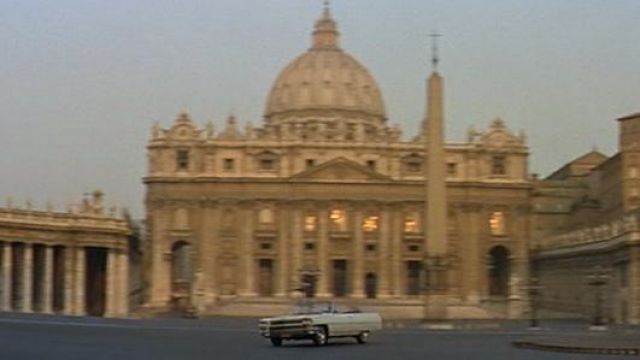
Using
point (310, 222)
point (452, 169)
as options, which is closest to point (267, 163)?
point (310, 222)

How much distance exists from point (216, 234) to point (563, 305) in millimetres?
29108

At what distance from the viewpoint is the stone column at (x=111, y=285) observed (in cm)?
10238

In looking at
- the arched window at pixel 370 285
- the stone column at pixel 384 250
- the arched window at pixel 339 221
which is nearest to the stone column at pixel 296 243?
the arched window at pixel 339 221

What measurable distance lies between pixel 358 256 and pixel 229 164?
13456 mm

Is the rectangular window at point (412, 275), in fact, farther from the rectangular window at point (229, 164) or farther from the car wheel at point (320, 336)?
the car wheel at point (320, 336)

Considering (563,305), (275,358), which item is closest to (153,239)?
(563,305)

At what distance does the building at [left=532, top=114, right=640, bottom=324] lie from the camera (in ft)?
281

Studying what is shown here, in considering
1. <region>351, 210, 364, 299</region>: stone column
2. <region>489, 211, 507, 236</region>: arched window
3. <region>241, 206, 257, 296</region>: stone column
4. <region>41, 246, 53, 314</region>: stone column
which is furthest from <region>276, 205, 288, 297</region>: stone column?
<region>41, 246, 53, 314</region>: stone column

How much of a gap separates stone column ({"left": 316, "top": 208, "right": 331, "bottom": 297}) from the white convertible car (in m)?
72.3

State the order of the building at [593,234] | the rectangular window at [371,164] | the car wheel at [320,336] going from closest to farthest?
the car wheel at [320,336] → the building at [593,234] → the rectangular window at [371,164]

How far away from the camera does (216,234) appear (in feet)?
379

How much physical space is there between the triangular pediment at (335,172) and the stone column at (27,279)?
30.9 m

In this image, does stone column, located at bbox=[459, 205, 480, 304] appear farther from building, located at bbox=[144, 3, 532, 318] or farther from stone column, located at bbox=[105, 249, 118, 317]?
stone column, located at bbox=[105, 249, 118, 317]

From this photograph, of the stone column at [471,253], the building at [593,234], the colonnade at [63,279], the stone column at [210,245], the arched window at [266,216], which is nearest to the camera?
the building at [593,234]
